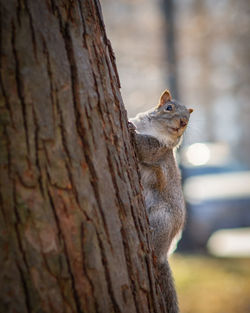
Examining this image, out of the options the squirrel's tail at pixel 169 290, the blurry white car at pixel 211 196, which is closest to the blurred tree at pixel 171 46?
the blurry white car at pixel 211 196

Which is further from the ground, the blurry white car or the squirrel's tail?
the blurry white car

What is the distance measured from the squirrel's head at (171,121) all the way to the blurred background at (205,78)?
2877mm

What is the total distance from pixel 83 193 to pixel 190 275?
5083 mm

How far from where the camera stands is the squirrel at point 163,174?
111 inches

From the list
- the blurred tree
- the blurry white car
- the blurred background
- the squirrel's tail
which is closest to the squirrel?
the squirrel's tail

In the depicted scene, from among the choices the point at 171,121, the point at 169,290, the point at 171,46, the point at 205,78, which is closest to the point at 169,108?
the point at 171,121

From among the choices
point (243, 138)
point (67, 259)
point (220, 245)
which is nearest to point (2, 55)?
point (67, 259)

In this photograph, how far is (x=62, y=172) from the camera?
1478 mm

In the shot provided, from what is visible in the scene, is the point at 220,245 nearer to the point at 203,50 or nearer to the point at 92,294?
the point at 203,50

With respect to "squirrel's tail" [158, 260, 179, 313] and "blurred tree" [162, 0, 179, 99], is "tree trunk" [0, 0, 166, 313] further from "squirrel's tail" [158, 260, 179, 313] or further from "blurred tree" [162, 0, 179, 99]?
"blurred tree" [162, 0, 179, 99]

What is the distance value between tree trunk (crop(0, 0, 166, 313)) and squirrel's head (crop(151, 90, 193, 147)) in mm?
1547

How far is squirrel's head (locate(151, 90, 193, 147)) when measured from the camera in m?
3.19

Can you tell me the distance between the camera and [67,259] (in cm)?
148

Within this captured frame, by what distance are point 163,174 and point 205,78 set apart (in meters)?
12.3
